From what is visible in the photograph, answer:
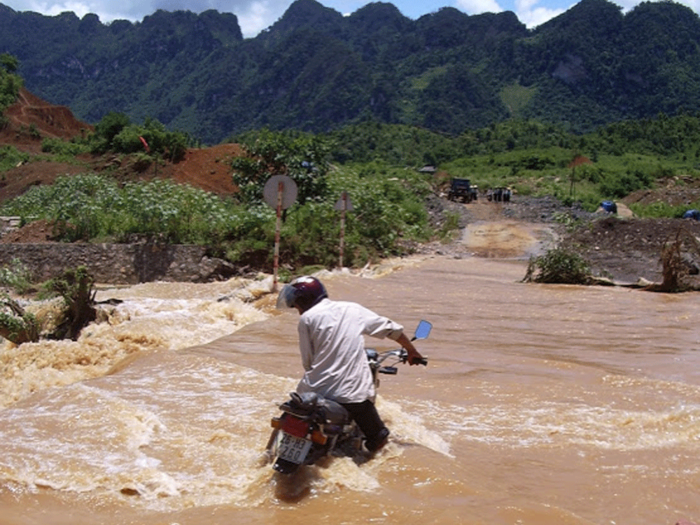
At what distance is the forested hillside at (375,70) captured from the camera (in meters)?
112

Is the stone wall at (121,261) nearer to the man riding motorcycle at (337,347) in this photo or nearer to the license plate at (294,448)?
the man riding motorcycle at (337,347)

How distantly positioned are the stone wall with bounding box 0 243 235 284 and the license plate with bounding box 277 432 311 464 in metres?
13.0

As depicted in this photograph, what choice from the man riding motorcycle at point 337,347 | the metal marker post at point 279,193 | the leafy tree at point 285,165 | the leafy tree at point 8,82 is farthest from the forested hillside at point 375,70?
the man riding motorcycle at point 337,347

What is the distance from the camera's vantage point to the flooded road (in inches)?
171

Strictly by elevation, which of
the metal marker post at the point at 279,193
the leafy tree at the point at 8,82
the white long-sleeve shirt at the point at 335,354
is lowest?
the white long-sleeve shirt at the point at 335,354

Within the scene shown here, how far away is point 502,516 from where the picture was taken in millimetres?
4191

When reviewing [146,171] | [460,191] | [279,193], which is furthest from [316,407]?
[460,191]

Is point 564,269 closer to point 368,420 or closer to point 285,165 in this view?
point 285,165

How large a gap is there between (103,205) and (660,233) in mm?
15395

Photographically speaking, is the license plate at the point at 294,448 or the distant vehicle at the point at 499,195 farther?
the distant vehicle at the point at 499,195

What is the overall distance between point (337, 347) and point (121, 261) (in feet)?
45.4

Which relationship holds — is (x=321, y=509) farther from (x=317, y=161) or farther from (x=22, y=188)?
(x=22, y=188)

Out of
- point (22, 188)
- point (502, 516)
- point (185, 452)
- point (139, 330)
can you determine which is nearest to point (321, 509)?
point (502, 516)

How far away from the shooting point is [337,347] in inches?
183
